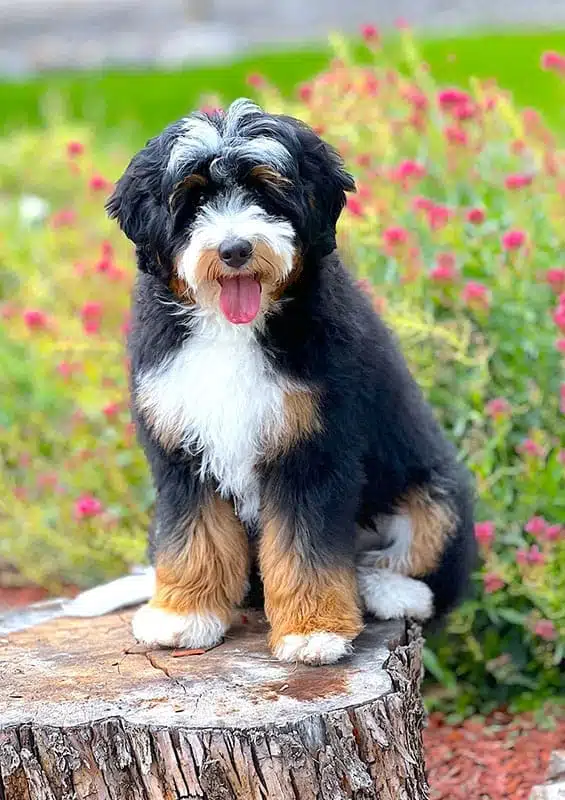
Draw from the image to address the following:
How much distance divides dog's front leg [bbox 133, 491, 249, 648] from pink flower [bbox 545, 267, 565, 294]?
1790mm

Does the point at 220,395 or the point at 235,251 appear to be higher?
the point at 235,251

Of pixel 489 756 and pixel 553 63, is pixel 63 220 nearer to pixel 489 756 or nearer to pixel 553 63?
pixel 553 63

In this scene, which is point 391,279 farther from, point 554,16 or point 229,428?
point 554,16

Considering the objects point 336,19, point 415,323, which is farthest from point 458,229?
point 336,19

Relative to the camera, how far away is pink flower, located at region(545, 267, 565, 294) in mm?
4785

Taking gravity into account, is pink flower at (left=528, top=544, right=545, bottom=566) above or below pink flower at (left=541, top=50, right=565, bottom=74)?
below

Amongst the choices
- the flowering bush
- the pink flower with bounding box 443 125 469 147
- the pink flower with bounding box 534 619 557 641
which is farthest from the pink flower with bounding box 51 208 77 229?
the pink flower with bounding box 534 619 557 641

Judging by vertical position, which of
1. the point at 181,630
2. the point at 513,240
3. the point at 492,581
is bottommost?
the point at 492,581

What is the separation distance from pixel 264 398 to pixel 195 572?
61cm

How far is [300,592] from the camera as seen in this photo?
11.7ft

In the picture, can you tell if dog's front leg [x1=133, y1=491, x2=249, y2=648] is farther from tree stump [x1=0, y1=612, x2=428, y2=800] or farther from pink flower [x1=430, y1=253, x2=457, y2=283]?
pink flower [x1=430, y1=253, x2=457, y2=283]

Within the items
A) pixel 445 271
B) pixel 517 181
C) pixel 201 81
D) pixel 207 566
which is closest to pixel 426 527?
pixel 207 566

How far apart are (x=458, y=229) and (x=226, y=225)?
2180 mm

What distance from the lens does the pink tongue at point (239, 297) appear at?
3.29 m
